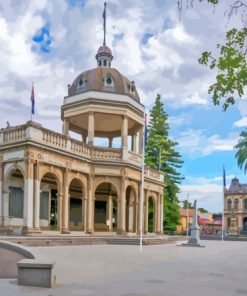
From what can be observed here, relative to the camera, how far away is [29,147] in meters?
24.8

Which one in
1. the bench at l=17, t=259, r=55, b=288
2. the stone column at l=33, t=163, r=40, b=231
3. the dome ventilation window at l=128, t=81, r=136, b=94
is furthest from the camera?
the dome ventilation window at l=128, t=81, r=136, b=94

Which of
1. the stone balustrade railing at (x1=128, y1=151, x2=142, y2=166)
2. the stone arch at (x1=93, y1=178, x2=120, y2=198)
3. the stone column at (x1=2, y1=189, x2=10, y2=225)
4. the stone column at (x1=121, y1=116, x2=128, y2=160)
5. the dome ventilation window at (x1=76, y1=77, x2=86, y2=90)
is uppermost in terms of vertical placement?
the dome ventilation window at (x1=76, y1=77, x2=86, y2=90)

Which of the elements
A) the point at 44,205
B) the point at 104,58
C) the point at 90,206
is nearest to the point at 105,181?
the point at 90,206

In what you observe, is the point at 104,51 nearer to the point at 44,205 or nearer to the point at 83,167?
the point at 83,167

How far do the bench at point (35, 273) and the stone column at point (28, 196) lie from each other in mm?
15480

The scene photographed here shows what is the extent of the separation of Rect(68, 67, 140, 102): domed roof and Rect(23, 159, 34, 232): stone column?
1098 centimetres

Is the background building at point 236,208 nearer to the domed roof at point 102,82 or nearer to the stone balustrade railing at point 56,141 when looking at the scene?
the stone balustrade railing at point 56,141

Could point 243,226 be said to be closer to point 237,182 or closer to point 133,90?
point 237,182

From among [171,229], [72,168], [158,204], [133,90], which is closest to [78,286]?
[72,168]

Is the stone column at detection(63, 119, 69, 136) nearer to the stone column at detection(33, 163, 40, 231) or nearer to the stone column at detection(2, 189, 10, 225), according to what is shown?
the stone column at detection(2, 189, 10, 225)

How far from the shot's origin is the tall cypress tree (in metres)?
50.5

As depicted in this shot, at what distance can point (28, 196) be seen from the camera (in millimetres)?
24734

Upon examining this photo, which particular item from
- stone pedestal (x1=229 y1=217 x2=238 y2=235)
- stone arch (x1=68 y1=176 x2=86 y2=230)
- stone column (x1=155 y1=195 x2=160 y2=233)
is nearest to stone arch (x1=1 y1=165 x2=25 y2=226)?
stone arch (x1=68 y1=176 x2=86 y2=230)

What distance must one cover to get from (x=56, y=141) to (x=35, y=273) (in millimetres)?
18729
